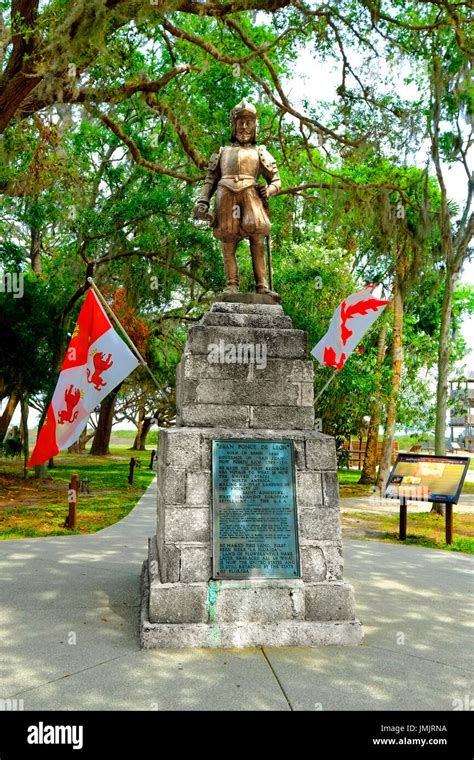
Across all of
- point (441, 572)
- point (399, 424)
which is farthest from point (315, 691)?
point (399, 424)

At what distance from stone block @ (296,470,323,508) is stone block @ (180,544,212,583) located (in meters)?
0.90

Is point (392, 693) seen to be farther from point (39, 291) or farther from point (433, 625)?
point (39, 291)

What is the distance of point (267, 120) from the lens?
16016 millimetres

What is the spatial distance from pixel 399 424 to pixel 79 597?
18596mm

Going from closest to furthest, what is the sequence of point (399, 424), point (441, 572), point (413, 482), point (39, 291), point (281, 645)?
1. point (281, 645)
2. point (441, 572)
3. point (413, 482)
4. point (39, 291)
5. point (399, 424)

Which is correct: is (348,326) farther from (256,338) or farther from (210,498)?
(210,498)

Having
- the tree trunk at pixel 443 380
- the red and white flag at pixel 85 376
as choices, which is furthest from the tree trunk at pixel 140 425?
the red and white flag at pixel 85 376

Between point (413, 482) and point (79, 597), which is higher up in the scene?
point (413, 482)

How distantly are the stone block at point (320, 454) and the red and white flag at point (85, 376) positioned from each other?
90.2 inches

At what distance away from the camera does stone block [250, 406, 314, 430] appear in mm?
5570

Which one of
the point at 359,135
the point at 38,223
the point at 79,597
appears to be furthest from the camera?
the point at 38,223

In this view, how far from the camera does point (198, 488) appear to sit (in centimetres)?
515

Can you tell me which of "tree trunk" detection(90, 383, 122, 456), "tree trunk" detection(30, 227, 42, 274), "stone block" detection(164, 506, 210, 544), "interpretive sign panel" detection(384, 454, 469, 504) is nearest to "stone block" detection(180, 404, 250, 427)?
"stone block" detection(164, 506, 210, 544)

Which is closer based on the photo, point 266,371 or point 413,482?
point 266,371
